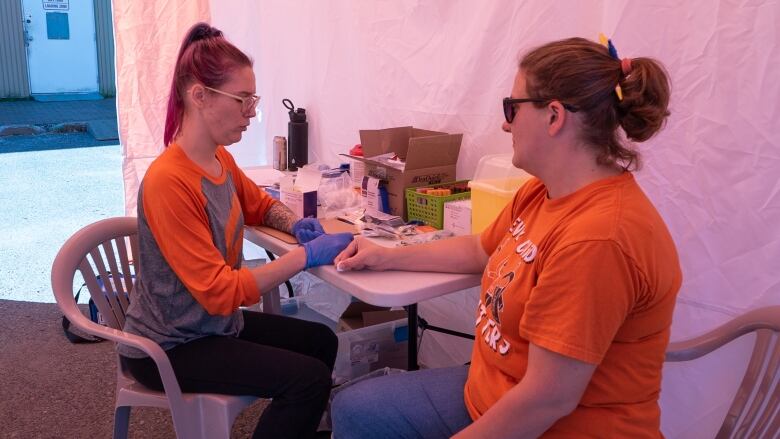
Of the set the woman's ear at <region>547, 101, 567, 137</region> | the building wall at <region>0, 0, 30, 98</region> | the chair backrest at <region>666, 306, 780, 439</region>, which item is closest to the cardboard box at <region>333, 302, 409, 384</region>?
the chair backrest at <region>666, 306, 780, 439</region>

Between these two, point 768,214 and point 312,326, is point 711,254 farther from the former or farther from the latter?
point 312,326

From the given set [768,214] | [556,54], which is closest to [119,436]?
[556,54]

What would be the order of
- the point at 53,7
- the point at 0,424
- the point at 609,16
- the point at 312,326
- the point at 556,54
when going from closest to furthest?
the point at 556,54 → the point at 609,16 → the point at 312,326 → the point at 0,424 → the point at 53,7

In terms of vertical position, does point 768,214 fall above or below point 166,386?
above

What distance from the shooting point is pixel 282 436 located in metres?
1.50

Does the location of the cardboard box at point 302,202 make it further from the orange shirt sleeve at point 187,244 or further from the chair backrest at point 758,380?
the chair backrest at point 758,380

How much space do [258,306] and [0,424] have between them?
91 centimetres

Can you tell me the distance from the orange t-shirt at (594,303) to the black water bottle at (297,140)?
175 centimetres

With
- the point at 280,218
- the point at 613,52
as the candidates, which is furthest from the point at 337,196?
the point at 613,52

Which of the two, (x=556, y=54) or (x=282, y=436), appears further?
(x=282, y=436)

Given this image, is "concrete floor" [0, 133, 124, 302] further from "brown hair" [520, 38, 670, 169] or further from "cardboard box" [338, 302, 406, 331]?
"brown hair" [520, 38, 670, 169]

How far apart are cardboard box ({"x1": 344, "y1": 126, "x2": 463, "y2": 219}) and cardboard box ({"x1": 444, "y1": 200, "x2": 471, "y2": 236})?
0.63 feet

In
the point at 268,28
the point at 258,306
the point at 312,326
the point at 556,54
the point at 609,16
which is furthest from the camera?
the point at 268,28

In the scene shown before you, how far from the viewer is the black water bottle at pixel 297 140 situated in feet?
9.34
